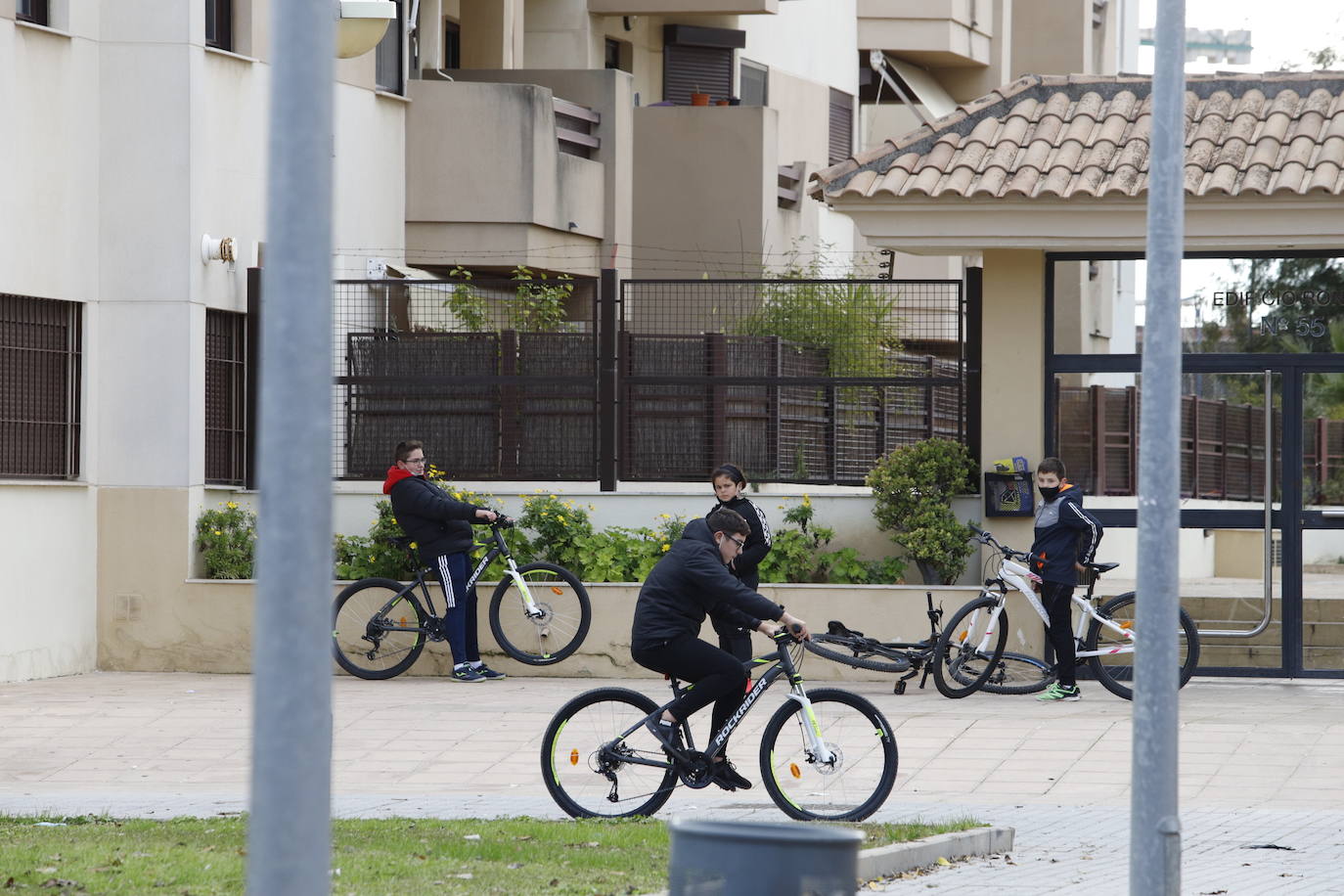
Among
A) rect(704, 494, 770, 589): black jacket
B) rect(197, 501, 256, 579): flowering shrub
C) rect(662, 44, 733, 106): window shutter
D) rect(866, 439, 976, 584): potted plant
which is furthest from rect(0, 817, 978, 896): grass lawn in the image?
rect(662, 44, 733, 106): window shutter

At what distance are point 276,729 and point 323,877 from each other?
36 centimetres

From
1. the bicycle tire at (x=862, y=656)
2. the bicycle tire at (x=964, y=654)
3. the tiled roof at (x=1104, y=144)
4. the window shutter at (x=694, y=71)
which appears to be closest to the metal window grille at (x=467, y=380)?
the tiled roof at (x=1104, y=144)

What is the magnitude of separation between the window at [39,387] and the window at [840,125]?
17.3m

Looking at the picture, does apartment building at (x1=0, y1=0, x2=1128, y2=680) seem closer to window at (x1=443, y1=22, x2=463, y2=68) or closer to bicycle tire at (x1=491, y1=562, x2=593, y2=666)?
window at (x1=443, y1=22, x2=463, y2=68)

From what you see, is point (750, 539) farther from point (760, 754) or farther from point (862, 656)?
point (760, 754)

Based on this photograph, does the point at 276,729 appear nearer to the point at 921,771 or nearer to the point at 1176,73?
the point at 1176,73

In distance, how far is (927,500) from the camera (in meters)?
15.6

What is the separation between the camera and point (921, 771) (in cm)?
1133

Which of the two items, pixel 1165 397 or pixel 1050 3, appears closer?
pixel 1165 397

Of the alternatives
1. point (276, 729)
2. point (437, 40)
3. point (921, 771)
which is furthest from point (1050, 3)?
point (276, 729)

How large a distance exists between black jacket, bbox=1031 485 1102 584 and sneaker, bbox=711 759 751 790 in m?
5.59

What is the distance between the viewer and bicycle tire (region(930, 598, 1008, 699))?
14312mm

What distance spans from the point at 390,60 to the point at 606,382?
19.4 ft

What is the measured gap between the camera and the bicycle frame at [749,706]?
9305 millimetres
